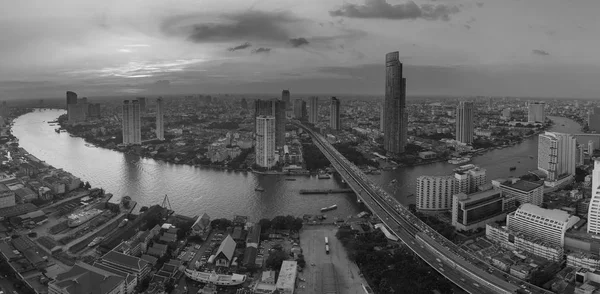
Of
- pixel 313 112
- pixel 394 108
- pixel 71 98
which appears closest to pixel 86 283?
pixel 394 108

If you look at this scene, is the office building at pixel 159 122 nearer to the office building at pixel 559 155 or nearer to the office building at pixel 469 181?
the office building at pixel 469 181

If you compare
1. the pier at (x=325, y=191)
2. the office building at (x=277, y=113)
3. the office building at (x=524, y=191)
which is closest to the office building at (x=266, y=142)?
the pier at (x=325, y=191)

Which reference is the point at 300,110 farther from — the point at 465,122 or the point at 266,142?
the point at 266,142

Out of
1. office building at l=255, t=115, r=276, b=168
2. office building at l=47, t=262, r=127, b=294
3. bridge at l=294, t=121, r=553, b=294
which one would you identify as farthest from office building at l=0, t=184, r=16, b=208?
bridge at l=294, t=121, r=553, b=294

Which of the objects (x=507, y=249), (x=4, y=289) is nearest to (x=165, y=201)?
(x=4, y=289)

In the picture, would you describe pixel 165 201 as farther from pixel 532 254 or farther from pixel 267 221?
pixel 532 254

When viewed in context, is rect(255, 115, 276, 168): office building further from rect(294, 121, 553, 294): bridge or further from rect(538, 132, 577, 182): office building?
rect(538, 132, 577, 182): office building
